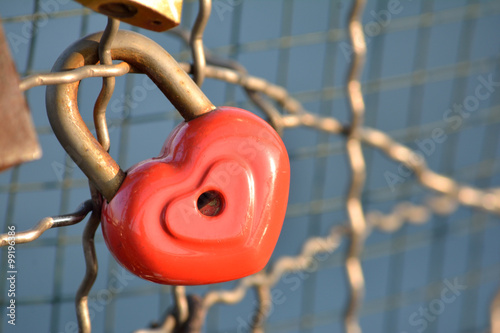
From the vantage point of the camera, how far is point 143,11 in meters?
0.29

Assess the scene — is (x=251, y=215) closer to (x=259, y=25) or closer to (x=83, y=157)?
(x=83, y=157)

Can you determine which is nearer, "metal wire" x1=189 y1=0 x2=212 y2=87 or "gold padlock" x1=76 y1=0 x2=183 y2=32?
"gold padlock" x1=76 y1=0 x2=183 y2=32

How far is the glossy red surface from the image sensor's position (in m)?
0.31

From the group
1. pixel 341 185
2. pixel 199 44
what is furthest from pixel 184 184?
pixel 341 185

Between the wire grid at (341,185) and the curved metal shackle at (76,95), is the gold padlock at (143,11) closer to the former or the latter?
the curved metal shackle at (76,95)

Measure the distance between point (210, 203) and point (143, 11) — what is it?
104 millimetres

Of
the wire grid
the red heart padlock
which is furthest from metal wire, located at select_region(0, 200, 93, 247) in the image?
the wire grid

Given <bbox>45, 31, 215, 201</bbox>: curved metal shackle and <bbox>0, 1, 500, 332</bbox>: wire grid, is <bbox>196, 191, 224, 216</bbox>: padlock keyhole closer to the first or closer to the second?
<bbox>45, 31, 215, 201</bbox>: curved metal shackle

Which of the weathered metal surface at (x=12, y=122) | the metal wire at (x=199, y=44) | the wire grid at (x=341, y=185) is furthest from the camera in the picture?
the wire grid at (x=341, y=185)

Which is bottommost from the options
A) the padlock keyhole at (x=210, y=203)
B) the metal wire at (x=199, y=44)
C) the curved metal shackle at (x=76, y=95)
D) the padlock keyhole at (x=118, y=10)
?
the padlock keyhole at (x=210, y=203)

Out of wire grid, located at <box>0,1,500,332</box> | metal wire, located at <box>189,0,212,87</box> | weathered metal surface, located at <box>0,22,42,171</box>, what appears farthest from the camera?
wire grid, located at <box>0,1,500,332</box>

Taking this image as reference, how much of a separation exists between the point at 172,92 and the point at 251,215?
0.26 feet

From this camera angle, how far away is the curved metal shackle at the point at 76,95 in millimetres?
306

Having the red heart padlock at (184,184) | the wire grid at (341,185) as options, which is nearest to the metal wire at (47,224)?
the red heart padlock at (184,184)
